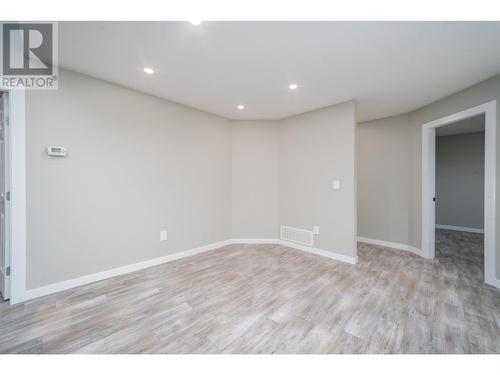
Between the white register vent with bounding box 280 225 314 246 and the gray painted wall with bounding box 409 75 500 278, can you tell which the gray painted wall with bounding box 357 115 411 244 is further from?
the white register vent with bounding box 280 225 314 246

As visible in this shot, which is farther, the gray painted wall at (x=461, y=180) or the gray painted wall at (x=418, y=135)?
the gray painted wall at (x=461, y=180)

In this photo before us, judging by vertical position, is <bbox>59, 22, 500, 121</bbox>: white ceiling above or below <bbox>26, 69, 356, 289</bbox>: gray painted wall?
above

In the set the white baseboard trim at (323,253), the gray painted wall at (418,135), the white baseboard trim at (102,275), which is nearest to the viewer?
the white baseboard trim at (102,275)

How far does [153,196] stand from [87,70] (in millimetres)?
1662

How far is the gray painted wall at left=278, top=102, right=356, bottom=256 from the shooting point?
3.20m

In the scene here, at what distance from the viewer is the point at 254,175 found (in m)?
4.18

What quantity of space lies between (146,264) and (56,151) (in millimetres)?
1759

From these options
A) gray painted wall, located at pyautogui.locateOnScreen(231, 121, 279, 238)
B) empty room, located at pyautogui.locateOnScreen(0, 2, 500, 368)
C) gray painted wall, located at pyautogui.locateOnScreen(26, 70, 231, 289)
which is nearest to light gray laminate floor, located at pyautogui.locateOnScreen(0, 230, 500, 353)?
empty room, located at pyautogui.locateOnScreen(0, 2, 500, 368)

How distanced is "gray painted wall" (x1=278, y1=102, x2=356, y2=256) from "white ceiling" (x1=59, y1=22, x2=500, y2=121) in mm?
480

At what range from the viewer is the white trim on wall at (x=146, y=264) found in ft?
7.20

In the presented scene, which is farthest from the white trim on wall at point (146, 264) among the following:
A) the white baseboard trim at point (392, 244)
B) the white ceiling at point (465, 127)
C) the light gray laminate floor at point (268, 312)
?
the white ceiling at point (465, 127)

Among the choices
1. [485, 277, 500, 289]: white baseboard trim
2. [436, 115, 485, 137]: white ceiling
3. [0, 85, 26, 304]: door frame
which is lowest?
[485, 277, 500, 289]: white baseboard trim

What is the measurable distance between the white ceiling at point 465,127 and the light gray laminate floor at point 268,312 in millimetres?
3231

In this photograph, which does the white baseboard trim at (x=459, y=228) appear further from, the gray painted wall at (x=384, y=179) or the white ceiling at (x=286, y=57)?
the white ceiling at (x=286, y=57)
